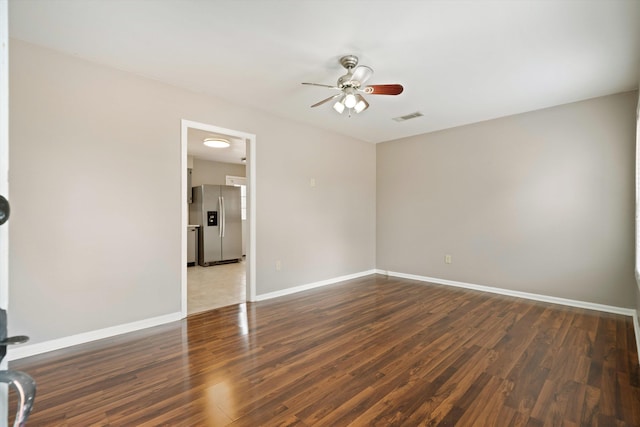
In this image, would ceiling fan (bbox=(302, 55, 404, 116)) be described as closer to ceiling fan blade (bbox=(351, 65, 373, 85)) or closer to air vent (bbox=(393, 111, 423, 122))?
ceiling fan blade (bbox=(351, 65, 373, 85))

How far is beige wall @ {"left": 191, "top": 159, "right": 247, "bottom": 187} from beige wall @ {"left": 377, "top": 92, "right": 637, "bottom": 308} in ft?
14.7

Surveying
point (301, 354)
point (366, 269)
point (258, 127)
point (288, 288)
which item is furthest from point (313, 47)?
point (366, 269)

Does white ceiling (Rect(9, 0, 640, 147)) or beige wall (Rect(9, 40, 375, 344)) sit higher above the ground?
white ceiling (Rect(9, 0, 640, 147))

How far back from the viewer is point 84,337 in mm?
2676

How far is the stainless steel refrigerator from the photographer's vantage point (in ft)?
21.9

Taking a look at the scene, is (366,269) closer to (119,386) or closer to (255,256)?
(255,256)

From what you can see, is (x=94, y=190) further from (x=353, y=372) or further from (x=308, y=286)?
Result: (x=308, y=286)

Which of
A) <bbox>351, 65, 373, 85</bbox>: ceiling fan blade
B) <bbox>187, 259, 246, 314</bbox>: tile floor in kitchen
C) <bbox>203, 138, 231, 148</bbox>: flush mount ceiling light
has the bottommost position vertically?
<bbox>187, 259, 246, 314</bbox>: tile floor in kitchen

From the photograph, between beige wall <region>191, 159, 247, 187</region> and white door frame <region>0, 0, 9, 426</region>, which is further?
beige wall <region>191, 159, 247, 187</region>

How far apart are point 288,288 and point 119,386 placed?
2504mm

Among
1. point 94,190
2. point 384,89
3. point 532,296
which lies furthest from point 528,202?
point 94,190

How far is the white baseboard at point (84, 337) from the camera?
238 centimetres

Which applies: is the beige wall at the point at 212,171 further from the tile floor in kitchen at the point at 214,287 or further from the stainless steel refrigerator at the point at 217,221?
the tile floor in kitchen at the point at 214,287

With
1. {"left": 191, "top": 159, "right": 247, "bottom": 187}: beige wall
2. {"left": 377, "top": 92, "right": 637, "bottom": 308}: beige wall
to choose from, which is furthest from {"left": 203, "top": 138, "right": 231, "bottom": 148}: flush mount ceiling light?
{"left": 377, "top": 92, "right": 637, "bottom": 308}: beige wall
